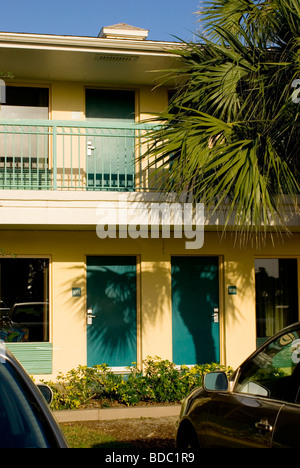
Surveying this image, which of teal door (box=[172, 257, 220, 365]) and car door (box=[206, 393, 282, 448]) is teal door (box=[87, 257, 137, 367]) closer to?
teal door (box=[172, 257, 220, 365])

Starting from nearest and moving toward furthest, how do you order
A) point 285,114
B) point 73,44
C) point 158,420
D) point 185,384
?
point 285,114
point 158,420
point 185,384
point 73,44

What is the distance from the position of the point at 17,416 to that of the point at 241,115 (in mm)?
6888

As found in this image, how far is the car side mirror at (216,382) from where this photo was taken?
4.66m

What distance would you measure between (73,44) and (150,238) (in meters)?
3.68

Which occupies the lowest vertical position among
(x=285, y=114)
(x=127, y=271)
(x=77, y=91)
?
(x=127, y=271)

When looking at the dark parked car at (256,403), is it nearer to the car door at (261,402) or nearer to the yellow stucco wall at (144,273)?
the car door at (261,402)

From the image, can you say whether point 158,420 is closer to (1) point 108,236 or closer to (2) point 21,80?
(1) point 108,236

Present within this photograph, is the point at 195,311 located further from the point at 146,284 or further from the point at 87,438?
the point at 87,438

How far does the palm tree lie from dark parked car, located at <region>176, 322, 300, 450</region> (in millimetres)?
3474

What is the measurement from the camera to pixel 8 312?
11.6m

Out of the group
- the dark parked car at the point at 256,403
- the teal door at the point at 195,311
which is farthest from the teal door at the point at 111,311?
the dark parked car at the point at 256,403

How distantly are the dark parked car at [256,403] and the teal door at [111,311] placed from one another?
6.62 m

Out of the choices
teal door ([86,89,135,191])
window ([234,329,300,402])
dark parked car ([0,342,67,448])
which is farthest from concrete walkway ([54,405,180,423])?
dark parked car ([0,342,67,448])

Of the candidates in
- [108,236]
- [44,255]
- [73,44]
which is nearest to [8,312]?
[44,255]
